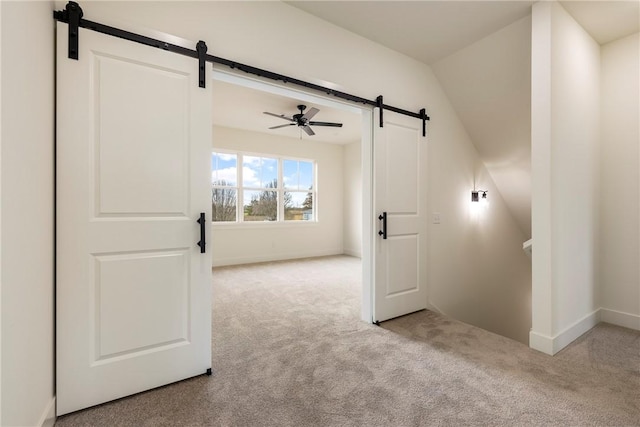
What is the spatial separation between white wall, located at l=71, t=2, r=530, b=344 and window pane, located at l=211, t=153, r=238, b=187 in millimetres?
4047

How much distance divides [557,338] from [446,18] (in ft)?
9.13

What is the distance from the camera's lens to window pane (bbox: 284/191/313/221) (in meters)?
6.96

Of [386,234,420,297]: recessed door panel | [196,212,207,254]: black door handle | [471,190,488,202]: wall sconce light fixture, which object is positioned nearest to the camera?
[196,212,207,254]: black door handle

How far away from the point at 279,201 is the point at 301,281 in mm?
2622

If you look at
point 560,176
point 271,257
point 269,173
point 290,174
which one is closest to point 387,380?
point 560,176

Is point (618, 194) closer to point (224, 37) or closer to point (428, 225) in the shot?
point (428, 225)

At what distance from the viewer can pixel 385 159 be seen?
2.97 m

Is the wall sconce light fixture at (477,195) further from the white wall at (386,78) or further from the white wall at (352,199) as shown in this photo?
the white wall at (352,199)

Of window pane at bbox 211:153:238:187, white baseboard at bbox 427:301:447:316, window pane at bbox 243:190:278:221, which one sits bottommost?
white baseboard at bbox 427:301:447:316

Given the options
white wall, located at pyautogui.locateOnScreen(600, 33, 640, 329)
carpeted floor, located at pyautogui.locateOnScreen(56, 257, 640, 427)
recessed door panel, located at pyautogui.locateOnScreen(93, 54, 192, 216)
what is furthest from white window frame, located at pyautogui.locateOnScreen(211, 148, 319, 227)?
white wall, located at pyautogui.locateOnScreen(600, 33, 640, 329)

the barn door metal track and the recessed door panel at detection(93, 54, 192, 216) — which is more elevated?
the barn door metal track

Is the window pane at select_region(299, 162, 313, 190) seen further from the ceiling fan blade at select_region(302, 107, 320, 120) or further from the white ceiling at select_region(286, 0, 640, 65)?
the white ceiling at select_region(286, 0, 640, 65)

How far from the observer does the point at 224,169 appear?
20.3 ft

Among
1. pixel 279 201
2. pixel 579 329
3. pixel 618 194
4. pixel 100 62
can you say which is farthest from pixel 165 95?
pixel 279 201
